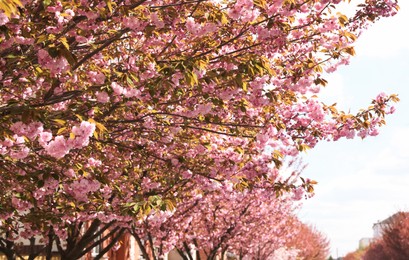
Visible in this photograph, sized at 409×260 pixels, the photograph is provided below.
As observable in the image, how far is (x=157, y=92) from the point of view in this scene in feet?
25.3

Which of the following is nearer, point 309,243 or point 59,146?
point 59,146

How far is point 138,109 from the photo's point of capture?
875cm

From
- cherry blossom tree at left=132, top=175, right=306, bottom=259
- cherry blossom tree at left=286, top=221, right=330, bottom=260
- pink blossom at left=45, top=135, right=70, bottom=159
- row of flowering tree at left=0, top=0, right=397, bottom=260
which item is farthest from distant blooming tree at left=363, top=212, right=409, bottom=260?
pink blossom at left=45, top=135, right=70, bottom=159

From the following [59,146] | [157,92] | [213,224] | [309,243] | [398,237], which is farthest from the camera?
[309,243]

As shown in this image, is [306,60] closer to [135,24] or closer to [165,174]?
[135,24]

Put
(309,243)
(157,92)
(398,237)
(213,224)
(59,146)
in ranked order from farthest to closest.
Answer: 1. (309,243)
2. (398,237)
3. (213,224)
4. (157,92)
5. (59,146)

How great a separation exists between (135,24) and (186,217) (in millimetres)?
12516

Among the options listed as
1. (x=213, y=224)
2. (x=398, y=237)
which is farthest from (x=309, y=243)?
(x=213, y=224)

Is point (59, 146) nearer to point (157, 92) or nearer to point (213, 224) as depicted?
point (157, 92)

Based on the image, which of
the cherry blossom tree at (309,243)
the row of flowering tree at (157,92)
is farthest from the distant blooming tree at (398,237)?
the row of flowering tree at (157,92)

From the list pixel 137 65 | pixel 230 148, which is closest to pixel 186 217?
pixel 230 148

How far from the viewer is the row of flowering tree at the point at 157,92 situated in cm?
648

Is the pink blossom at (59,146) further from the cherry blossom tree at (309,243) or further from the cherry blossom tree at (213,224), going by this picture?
the cherry blossom tree at (309,243)

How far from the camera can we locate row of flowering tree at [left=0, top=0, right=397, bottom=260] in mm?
6480
